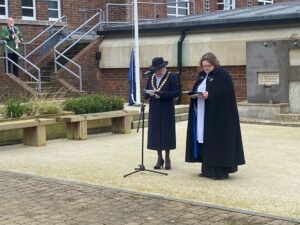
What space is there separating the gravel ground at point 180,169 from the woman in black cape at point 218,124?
0.82 feet

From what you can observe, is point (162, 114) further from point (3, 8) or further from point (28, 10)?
point (28, 10)

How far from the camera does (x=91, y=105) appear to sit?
13.7 meters

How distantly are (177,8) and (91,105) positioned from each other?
16.7 m

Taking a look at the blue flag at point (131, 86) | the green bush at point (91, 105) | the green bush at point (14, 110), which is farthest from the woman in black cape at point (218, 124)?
the blue flag at point (131, 86)

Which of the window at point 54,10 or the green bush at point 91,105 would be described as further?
the window at point 54,10

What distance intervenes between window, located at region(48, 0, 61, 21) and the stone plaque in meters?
10.8

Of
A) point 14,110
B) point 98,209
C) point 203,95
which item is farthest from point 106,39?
point 98,209

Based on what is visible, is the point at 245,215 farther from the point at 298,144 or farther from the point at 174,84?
the point at 298,144

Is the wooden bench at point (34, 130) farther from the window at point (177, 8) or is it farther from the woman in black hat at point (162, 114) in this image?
the window at point (177, 8)

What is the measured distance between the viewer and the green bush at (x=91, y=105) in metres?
13.7

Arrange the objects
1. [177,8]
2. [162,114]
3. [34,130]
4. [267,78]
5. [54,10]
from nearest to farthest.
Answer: [162,114], [34,130], [267,78], [54,10], [177,8]

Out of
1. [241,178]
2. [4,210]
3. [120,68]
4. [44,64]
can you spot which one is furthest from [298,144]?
[44,64]

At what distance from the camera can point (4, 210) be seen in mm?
7043

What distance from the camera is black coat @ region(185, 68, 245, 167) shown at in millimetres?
8500
